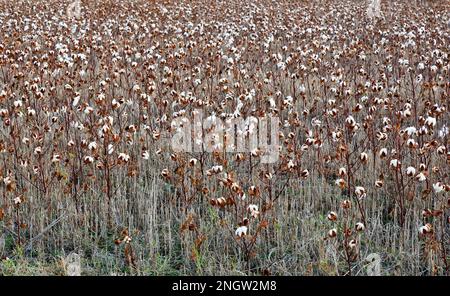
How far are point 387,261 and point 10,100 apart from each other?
18.9ft

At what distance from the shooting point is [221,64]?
35.8 feet

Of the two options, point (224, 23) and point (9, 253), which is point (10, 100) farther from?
point (224, 23)

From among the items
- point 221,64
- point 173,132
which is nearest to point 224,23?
point 221,64

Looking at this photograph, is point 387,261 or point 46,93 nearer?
point 387,261

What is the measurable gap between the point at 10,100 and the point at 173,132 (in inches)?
112

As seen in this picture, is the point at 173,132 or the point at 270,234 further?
the point at 173,132

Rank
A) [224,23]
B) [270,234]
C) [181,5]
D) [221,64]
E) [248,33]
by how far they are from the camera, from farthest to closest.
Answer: [181,5] < [224,23] < [248,33] < [221,64] < [270,234]

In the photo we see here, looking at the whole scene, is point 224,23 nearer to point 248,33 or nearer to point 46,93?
point 248,33

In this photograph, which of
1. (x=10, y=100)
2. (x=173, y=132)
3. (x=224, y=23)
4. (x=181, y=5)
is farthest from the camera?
(x=181, y=5)

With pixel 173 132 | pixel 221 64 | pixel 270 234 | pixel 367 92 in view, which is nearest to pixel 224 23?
pixel 221 64

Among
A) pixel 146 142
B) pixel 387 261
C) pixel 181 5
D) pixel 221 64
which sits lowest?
pixel 387 261
